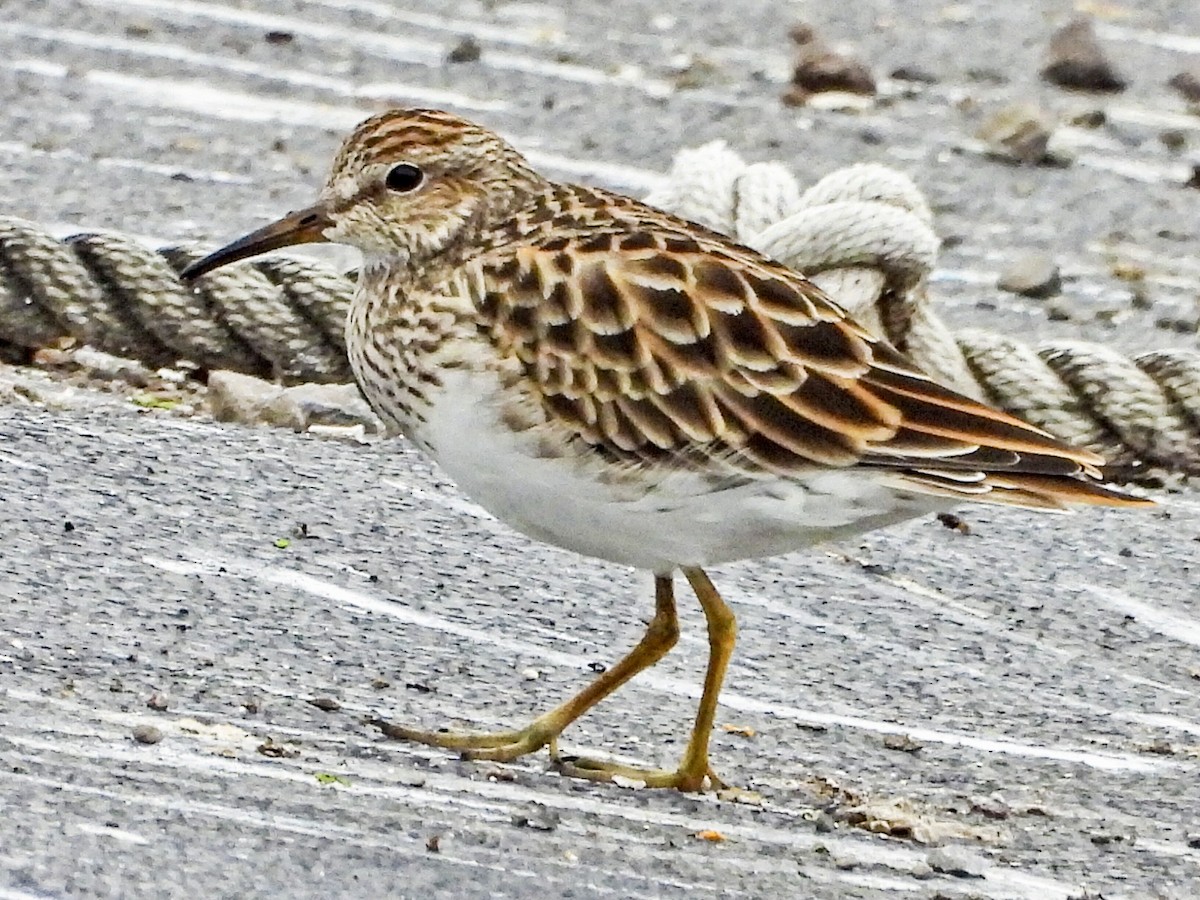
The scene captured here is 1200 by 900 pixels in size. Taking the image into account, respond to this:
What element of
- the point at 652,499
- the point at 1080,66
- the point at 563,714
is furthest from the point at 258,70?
the point at 652,499

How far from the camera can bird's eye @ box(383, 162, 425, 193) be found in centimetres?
389

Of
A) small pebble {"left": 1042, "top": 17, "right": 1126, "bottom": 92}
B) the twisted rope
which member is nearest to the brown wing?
the twisted rope

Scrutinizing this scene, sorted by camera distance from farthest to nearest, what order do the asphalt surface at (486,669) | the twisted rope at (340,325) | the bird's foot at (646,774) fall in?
the twisted rope at (340,325), the bird's foot at (646,774), the asphalt surface at (486,669)

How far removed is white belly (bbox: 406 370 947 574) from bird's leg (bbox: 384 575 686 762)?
0.29 m

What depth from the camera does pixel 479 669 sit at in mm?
3928

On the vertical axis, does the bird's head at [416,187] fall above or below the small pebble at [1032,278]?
below

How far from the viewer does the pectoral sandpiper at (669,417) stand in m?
3.45

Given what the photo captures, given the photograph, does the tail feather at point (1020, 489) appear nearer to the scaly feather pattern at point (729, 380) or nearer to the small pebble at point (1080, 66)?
the scaly feather pattern at point (729, 380)

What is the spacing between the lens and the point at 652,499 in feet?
11.3

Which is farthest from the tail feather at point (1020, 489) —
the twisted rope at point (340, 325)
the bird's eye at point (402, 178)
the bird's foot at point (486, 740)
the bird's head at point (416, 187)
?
the twisted rope at point (340, 325)

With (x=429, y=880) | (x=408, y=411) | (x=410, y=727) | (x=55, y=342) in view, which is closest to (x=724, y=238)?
(x=408, y=411)

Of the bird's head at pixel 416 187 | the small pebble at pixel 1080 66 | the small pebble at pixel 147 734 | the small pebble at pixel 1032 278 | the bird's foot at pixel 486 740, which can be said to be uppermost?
the small pebble at pixel 1080 66

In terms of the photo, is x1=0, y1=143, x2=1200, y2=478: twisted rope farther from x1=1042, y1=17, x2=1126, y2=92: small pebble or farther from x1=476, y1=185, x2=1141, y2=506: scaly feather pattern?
x1=1042, y1=17, x2=1126, y2=92: small pebble

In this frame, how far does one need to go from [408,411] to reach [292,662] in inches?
17.5
